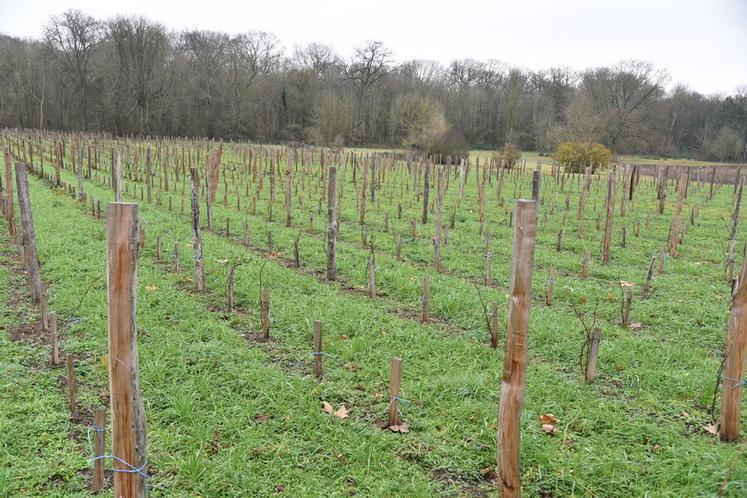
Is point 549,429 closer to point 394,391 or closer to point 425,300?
point 394,391

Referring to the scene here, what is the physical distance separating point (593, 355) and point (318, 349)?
7.78ft

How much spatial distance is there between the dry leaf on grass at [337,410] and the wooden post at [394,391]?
365 mm

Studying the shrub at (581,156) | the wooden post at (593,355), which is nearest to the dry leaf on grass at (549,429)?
the wooden post at (593,355)

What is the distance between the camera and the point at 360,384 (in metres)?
4.45

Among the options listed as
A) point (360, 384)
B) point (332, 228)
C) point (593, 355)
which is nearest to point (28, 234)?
point (332, 228)

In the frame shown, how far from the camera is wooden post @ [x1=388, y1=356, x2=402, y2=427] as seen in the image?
3.74 m

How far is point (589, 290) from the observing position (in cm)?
744

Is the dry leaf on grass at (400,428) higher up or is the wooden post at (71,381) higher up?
the wooden post at (71,381)

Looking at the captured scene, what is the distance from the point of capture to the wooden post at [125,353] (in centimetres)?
230

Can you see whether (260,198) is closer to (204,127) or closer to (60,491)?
(60,491)

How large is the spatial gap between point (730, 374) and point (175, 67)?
54.5m

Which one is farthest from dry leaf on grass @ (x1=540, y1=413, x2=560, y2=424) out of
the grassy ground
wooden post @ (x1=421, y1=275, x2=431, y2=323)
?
wooden post @ (x1=421, y1=275, x2=431, y2=323)

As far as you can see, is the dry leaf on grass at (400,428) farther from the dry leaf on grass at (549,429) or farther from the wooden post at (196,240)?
the wooden post at (196,240)

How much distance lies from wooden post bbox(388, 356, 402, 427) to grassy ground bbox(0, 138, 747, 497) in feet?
0.37
